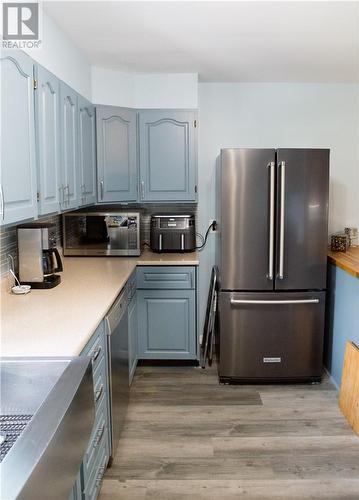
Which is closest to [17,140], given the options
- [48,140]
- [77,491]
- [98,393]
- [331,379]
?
[48,140]

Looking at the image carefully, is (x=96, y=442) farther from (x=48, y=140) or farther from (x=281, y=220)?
(x=281, y=220)

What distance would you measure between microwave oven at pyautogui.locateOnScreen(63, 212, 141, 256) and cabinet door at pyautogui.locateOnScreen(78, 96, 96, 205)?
23 centimetres

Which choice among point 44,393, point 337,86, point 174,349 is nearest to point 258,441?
point 174,349

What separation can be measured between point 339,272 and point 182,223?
4.20 ft

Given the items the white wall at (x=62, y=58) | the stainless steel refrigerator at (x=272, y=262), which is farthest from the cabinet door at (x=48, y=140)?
the stainless steel refrigerator at (x=272, y=262)

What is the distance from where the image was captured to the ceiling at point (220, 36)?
234 cm

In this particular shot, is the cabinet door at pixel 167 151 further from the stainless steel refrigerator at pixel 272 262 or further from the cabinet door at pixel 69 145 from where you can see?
the cabinet door at pixel 69 145

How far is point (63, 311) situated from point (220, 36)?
188cm

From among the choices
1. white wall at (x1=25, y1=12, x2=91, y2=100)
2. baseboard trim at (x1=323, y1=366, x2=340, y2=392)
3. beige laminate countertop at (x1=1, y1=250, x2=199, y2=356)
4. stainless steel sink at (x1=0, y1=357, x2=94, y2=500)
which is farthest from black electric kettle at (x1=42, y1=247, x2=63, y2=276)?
baseboard trim at (x1=323, y1=366, x2=340, y2=392)

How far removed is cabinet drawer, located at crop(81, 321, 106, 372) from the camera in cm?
190

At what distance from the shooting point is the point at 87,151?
3.25 metres

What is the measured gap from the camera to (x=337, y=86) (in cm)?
399

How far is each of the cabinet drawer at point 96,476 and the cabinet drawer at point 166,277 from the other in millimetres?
1456

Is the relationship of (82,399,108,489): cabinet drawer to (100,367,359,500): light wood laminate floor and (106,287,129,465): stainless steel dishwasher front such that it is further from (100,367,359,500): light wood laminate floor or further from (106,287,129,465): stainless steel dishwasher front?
Result: (100,367,359,500): light wood laminate floor
